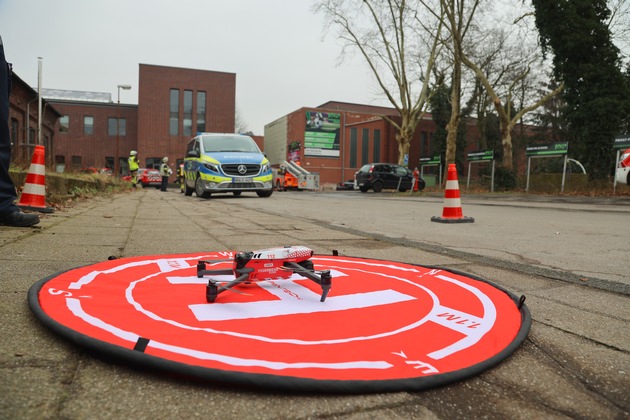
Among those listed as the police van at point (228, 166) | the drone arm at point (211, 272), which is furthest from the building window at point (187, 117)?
the drone arm at point (211, 272)

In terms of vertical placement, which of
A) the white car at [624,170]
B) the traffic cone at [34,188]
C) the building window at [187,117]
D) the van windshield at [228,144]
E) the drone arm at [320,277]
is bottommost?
the drone arm at [320,277]

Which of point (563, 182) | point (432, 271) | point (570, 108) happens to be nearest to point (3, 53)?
point (432, 271)

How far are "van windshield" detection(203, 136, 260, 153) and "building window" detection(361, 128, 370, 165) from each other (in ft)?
114

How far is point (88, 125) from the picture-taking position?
52.3 meters

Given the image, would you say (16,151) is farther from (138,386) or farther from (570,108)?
(570,108)

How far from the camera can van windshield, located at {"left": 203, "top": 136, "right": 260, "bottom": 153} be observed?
1447cm

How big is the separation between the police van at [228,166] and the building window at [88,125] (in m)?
43.0

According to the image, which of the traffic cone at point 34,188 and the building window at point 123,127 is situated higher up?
the building window at point 123,127

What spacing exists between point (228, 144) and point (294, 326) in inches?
529

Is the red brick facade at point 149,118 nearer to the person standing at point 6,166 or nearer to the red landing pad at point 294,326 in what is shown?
the person standing at point 6,166

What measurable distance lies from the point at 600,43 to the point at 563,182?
6.29 meters

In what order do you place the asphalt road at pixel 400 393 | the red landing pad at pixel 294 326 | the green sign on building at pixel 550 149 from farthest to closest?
the green sign on building at pixel 550 149 → the red landing pad at pixel 294 326 → the asphalt road at pixel 400 393

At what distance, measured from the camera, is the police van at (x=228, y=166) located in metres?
13.7

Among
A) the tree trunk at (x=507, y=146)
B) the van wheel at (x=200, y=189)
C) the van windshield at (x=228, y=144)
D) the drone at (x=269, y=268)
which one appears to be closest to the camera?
Result: the drone at (x=269, y=268)
